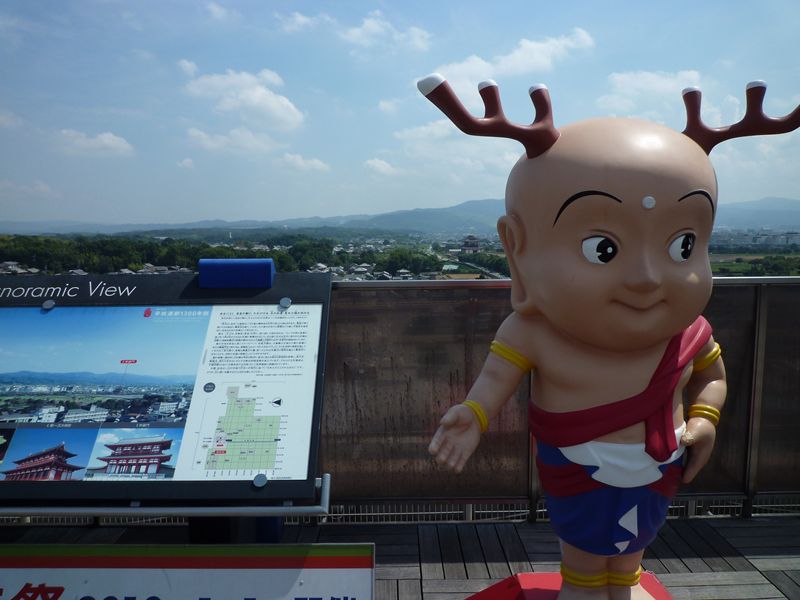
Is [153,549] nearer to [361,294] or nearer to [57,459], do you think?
[57,459]

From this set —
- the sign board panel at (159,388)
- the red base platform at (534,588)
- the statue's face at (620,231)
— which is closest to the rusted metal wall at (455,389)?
the sign board panel at (159,388)

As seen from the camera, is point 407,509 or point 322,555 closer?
point 322,555

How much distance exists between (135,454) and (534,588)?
1687 mm

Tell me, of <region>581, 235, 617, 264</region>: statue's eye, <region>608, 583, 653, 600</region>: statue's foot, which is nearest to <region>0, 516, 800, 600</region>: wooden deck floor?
<region>608, 583, 653, 600</region>: statue's foot

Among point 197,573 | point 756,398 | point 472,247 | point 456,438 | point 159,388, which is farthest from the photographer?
point 472,247

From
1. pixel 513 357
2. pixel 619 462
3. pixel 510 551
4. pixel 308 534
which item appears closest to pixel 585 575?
pixel 619 462

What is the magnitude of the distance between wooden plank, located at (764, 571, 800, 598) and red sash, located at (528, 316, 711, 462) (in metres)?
1.75

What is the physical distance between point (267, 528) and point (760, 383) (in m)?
3.13

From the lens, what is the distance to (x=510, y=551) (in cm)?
357

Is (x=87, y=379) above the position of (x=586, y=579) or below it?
above

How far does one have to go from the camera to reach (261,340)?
249 centimetres

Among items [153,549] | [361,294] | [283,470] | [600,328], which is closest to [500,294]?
[361,294]

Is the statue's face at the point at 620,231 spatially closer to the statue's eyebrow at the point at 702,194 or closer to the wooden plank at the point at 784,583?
the statue's eyebrow at the point at 702,194

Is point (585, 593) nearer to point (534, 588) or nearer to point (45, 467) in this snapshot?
point (534, 588)
